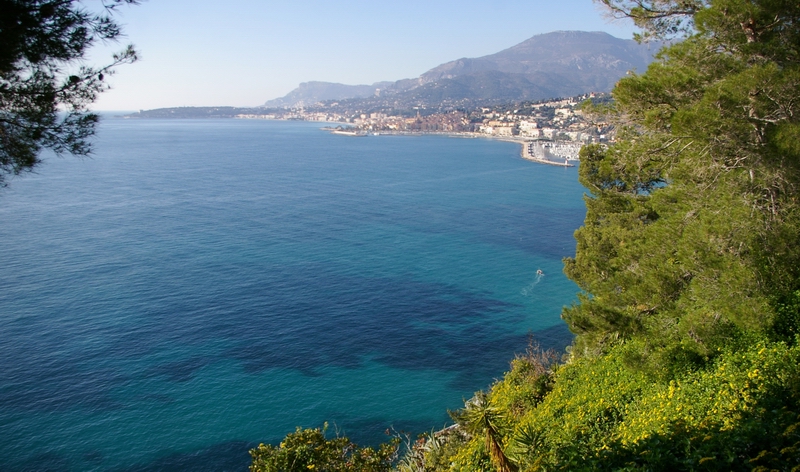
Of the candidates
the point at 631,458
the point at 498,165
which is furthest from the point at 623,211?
the point at 498,165

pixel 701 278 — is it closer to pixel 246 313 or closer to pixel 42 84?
pixel 42 84

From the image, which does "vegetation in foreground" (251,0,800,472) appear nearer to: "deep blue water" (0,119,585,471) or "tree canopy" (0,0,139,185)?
"tree canopy" (0,0,139,185)

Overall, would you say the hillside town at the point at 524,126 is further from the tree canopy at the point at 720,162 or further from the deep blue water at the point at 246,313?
the tree canopy at the point at 720,162

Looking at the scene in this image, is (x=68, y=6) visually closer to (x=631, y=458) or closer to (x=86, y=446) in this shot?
(x=631, y=458)

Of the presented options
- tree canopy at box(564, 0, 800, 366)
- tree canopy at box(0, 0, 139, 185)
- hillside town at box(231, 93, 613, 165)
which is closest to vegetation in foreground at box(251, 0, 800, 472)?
tree canopy at box(564, 0, 800, 366)

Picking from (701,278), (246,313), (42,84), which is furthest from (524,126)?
(42,84)

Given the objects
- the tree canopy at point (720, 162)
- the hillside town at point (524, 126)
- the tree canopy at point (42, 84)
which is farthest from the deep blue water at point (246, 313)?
the hillside town at point (524, 126)
